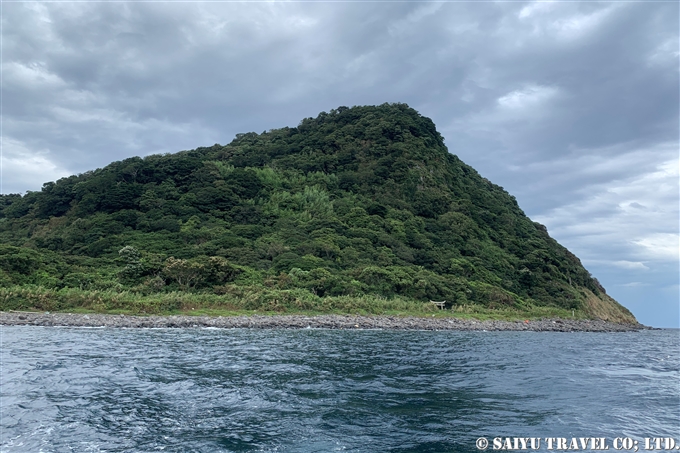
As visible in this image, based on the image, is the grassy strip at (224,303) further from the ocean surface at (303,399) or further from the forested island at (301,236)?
the ocean surface at (303,399)

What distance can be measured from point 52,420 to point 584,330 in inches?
2245

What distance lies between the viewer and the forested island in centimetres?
4431

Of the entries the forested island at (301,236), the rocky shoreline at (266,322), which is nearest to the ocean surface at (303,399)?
the rocky shoreline at (266,322)

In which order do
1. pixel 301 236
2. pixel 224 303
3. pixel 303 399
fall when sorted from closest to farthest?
pixel 303 399, pixel 224 303, pixel 301 236

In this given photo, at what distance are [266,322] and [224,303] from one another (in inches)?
336

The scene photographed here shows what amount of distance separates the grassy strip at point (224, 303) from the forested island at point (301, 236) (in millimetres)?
149

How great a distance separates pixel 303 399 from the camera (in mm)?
11438

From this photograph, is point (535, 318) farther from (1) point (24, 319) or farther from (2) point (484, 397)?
(1) point (24, 319)

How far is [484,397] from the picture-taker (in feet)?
40.2

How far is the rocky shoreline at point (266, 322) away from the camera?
99.9 ft

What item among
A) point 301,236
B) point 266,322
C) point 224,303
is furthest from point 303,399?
point 301,236

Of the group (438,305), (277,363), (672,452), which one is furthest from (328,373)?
(438,305)

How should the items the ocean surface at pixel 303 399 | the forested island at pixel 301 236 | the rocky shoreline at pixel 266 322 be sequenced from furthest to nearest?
1. the forested island at pixel 301 236
2. the rocky shoreline at pixel 266 322
3. the ocean surface at pixel 303 399

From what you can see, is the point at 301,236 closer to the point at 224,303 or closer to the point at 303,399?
the point at 224,303
